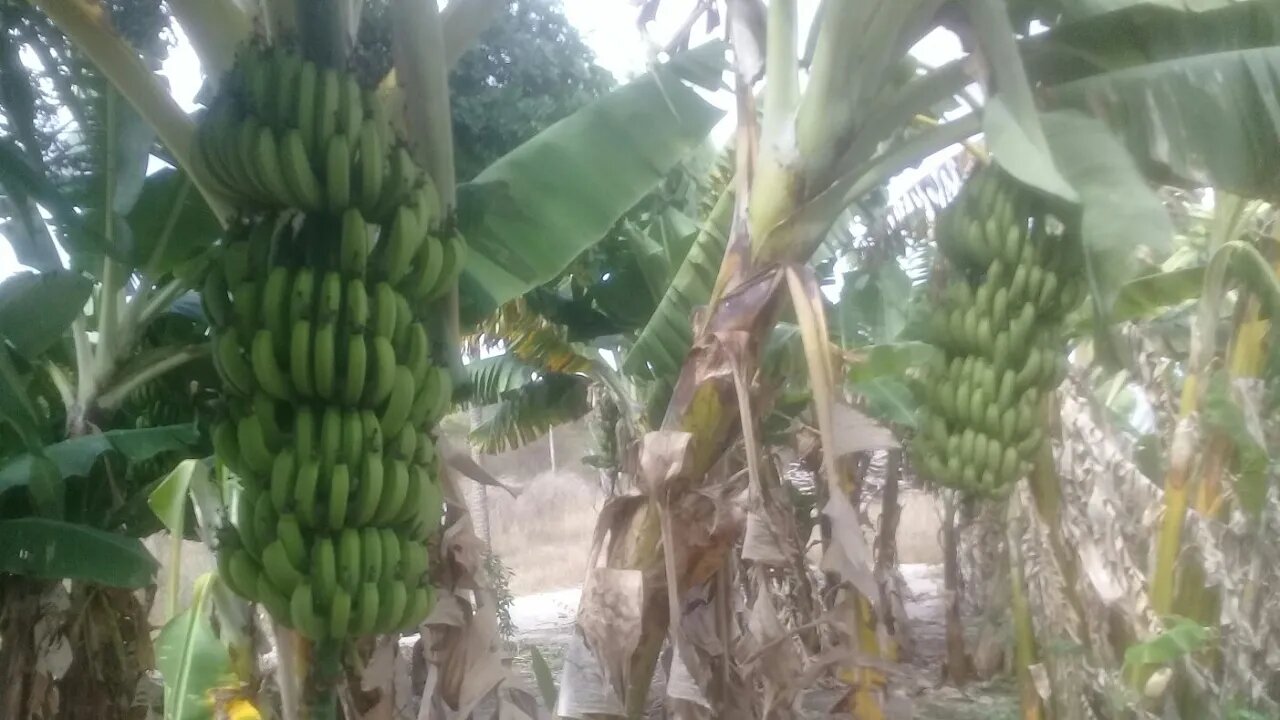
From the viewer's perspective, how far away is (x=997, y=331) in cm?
86

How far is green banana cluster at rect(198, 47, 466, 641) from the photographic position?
25.8 inches

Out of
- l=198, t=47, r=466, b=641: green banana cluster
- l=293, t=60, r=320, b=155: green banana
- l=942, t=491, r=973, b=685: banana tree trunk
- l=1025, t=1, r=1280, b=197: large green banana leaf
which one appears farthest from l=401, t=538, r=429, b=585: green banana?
l=942, t=491, r=973, b=685: banana tree trunk

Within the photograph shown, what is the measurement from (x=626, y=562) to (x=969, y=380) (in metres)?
0.41

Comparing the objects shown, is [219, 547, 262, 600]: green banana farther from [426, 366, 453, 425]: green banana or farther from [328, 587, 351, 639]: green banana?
[426, 366, 453, 425]: green banana

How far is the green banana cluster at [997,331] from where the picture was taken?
0.84 meters

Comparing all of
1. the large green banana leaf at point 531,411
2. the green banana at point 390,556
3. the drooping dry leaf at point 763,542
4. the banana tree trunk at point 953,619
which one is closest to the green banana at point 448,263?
the green banana at point 390,556

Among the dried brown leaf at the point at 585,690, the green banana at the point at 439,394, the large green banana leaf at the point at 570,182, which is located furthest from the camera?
the large green banana leaf at the point at 570,182

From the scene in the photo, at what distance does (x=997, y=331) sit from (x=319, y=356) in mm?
642

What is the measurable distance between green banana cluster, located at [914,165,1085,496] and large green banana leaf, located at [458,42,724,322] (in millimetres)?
386

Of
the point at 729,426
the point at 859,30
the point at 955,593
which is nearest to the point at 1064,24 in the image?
the point at 859,30

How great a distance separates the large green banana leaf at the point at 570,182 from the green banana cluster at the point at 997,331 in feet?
1.27

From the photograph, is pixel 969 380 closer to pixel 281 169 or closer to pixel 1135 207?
pixel 1135 207

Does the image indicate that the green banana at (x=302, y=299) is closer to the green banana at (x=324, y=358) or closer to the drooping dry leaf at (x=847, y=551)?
the green banana at (x=324, y=358)

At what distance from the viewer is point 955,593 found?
9.67 feet
